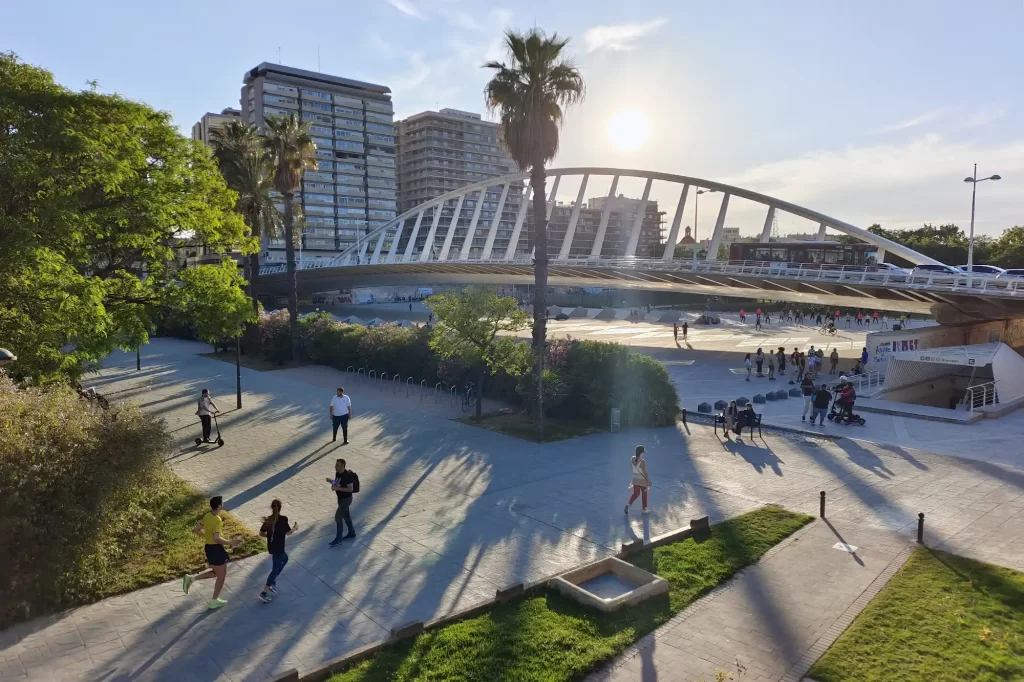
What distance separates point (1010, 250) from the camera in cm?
6094

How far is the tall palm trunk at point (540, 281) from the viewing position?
16969 millimetres

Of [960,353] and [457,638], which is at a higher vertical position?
[960,353]

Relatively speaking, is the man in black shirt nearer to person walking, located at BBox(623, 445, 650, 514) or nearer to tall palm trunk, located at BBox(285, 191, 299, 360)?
person walking, located at BBox(623, 445, 650, 514)

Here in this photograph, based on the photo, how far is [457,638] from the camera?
22.3 feet

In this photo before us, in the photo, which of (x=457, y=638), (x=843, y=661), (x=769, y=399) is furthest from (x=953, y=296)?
(x=457, y=638)

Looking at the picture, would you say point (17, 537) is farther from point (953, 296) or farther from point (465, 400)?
point (953, 296)

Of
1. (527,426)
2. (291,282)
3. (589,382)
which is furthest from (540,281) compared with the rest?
(291,282)

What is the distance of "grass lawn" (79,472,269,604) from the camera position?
8.18 metres

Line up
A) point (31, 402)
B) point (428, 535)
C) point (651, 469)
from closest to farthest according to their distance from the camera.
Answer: point (31, 402) < point (428, 535) < point (651, 469)

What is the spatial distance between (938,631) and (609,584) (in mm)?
3670

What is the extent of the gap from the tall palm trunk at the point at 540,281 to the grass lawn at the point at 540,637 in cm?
827

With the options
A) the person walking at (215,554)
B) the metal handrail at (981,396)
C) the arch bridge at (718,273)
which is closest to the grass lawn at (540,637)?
the person walking at (215,554)

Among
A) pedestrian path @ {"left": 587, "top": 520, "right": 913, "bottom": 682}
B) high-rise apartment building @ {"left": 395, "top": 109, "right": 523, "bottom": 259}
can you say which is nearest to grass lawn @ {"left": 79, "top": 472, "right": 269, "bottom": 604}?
pedestrian path @ {"left": 587, "top": 520, "right": 913, "bottom": 682}

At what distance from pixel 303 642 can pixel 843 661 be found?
221 inches
